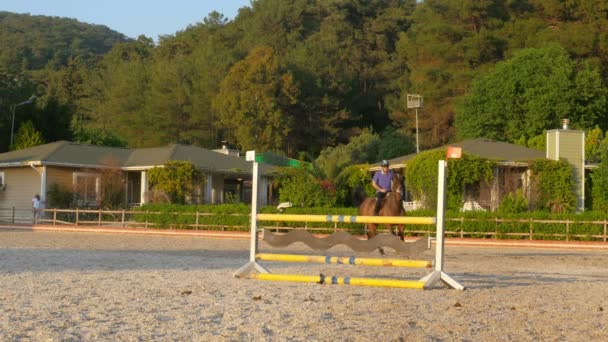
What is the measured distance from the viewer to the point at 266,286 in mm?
11211

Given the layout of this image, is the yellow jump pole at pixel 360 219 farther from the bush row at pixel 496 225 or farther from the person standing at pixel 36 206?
the person standing at pixel 36 206

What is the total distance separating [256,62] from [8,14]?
13305 cm

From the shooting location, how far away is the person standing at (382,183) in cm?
1691

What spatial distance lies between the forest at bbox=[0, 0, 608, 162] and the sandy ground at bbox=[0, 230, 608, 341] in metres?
42.2

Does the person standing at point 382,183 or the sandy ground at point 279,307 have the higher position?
the person standing at point 382,183

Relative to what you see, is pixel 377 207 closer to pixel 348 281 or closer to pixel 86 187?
pixel 348 281

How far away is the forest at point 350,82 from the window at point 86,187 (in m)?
15.4

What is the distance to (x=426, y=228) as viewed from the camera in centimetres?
2917

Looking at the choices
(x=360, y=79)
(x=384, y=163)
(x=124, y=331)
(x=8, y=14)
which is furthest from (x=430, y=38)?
(x=8, y=14)

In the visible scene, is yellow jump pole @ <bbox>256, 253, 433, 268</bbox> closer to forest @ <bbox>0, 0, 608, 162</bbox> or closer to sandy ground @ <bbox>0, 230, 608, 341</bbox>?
sandy ground @ <bbox>0, 230, 608, 341</bbox>

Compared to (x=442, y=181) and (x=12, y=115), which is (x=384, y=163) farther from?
(x=12, y=115)

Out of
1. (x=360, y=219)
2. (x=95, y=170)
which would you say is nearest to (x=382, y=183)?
(x=360, y=219)

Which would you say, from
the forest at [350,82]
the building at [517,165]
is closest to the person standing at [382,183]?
the building at [517,165]

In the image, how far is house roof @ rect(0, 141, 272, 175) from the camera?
41375 millimetres
